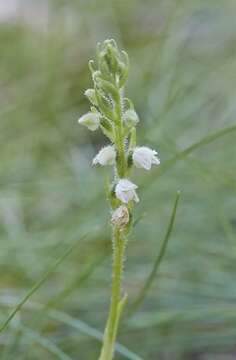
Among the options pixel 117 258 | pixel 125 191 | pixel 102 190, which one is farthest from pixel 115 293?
pixel 102 190

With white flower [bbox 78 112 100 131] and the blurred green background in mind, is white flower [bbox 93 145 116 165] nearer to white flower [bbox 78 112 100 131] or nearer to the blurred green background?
white flower [bbox 78 112 100 131]

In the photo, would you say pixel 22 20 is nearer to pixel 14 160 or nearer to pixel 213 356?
pixel 14 160

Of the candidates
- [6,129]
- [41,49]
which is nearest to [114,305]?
[6,129]

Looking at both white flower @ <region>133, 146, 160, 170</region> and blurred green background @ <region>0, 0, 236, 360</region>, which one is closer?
white flower @ <region>133, 146, 160, 170</region>

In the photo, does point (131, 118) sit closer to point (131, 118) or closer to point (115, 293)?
point (131, 118)

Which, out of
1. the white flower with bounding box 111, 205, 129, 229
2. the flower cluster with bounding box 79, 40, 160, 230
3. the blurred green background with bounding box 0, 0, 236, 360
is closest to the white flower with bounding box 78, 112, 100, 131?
the flower cluster with bounding box 79, 40, 160, 230

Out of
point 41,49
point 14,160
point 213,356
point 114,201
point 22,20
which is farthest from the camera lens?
point 22,20

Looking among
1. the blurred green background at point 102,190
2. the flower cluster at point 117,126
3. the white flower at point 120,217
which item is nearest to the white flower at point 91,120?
the flower cluster at point 117,126
